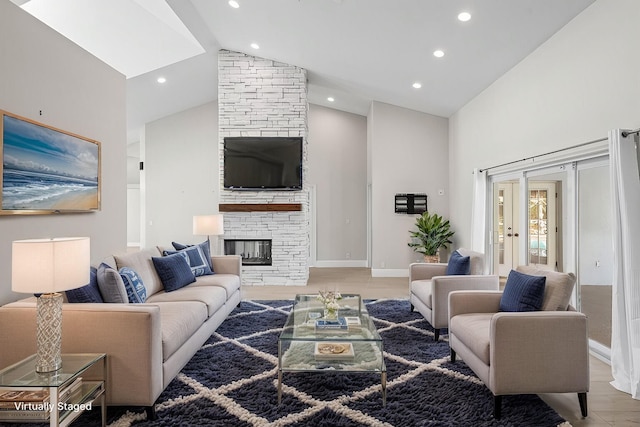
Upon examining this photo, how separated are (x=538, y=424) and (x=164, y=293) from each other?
129 inches

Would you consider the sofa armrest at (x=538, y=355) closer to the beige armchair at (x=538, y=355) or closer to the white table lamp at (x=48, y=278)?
the beige armchair at (x=538, y=355)

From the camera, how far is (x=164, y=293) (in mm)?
3941

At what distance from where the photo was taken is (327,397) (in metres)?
2.67

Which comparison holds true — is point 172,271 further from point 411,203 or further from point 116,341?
point 411,203

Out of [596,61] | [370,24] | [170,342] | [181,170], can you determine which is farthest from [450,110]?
[170,342]

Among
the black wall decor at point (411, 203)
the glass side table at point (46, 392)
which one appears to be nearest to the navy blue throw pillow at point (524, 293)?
the glass side table at point (46, 392)

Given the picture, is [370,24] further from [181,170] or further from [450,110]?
[181,170]

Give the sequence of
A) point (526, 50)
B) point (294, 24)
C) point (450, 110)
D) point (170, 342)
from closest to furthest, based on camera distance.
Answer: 1. point (170, 342)
2. point (526, 50)
3. point (294, 24)
4. point (450, 110)

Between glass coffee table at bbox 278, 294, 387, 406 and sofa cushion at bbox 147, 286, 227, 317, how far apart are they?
0.85 metres

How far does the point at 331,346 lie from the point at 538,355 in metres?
1.36

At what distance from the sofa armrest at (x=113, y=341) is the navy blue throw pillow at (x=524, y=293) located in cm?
249

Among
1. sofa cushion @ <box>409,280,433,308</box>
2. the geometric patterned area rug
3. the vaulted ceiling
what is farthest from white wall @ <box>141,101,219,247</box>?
the geometric patterned area rug

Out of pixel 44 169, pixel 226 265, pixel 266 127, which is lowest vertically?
pixel 226 265

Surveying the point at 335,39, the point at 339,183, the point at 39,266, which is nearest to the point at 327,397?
the point at 39,266
